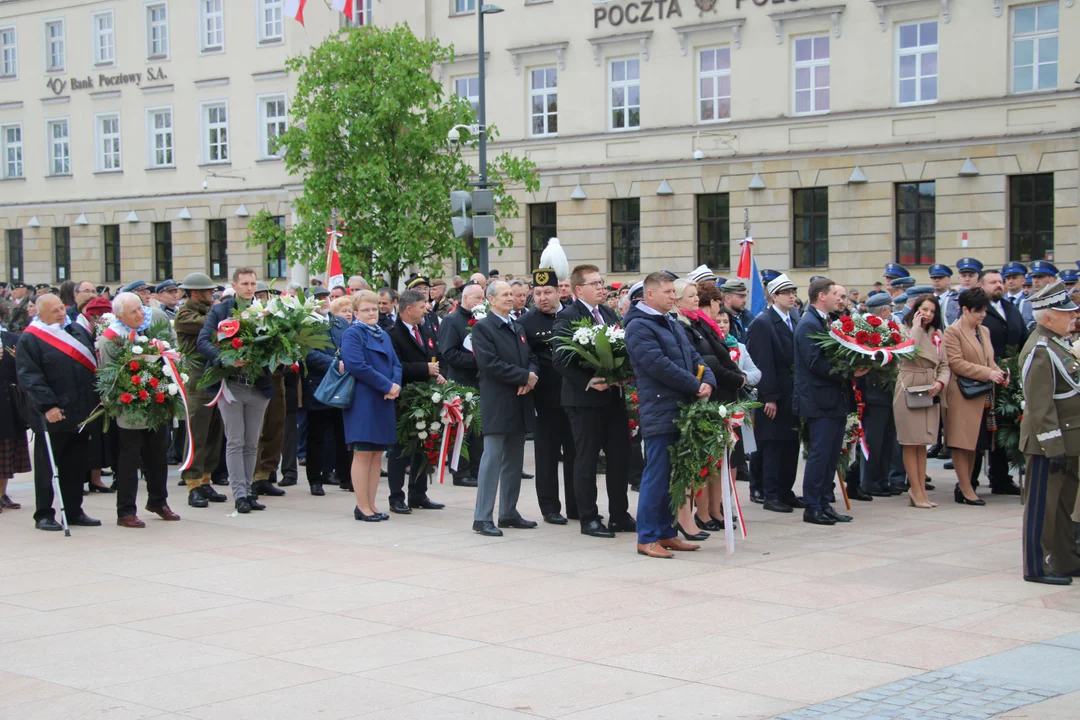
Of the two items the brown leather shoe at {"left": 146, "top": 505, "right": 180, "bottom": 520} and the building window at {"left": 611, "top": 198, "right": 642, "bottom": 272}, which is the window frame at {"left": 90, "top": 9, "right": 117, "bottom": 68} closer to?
the building window at {"left": 611, "top": 198, "right": 642, "bottom": 272}

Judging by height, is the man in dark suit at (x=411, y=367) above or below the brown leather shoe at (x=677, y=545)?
above

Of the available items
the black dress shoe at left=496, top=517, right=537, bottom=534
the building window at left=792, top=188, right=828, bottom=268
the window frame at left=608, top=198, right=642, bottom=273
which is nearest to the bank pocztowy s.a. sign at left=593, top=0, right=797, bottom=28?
the window frame at left=608, top=198, right=642, bottom=273

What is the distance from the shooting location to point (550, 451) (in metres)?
11.5

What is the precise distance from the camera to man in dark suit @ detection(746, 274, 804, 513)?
12.2 metres

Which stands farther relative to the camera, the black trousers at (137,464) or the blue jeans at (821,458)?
the black trousers at (137,464)

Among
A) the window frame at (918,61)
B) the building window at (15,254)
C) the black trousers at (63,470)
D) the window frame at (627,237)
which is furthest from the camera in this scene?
the building window at (15,254)

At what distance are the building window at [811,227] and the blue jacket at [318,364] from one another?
19.6m

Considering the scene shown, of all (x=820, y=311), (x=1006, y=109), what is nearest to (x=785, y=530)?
(x=820, y=311)

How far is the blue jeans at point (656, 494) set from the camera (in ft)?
32.4

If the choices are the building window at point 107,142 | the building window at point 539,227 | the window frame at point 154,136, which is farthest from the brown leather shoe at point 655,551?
the building window at point 107,142

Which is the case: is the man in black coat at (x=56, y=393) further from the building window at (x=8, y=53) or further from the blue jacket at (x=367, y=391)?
the building window at (x=8, y=53)

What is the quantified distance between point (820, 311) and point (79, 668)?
7012mm

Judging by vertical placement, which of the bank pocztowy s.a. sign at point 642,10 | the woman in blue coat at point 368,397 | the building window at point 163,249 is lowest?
the woman in blue coat at point 368,397

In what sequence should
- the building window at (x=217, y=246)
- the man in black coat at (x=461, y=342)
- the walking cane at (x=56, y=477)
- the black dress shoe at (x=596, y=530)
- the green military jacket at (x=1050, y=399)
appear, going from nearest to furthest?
the green military jacket at (x=1050, y=399)
the black dress shoe at (x=596, y=530)
the walking cane at (x=56, y=477)
the man in black coat at (x=461, y=342)
the building window at (x=217, y=246)
